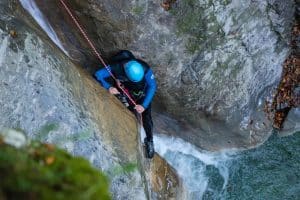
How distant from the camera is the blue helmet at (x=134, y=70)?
7.67 metres

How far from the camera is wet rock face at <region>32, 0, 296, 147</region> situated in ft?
24.5

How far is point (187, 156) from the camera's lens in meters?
9.40

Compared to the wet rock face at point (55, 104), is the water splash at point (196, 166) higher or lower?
lower

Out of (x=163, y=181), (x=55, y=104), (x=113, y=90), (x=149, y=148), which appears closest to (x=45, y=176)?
(x=55, y=104)

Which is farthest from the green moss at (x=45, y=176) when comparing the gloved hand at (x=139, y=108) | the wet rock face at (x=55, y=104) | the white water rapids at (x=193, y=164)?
the white water rapids at (x=193, y=164)

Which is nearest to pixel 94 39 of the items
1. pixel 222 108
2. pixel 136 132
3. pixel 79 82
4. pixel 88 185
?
pixel 79 82

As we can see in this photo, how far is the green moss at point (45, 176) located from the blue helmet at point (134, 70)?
511 centimetres

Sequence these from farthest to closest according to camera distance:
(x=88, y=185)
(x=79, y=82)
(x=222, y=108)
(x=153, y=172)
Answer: (x=222, y=108) → (x=153, y=172) → (x=79, y=82) → (x=88, y=185)

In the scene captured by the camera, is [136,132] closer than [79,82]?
No

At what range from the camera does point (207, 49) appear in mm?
8164

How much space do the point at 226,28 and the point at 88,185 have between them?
243 inches

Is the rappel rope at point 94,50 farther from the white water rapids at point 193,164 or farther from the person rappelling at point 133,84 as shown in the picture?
the white water rapids at point 193,164

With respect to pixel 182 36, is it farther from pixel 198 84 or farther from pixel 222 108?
pixel 222 108

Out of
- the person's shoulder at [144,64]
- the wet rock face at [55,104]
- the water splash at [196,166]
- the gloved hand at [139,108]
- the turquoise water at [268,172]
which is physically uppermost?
the wet rock face at [55,104]
